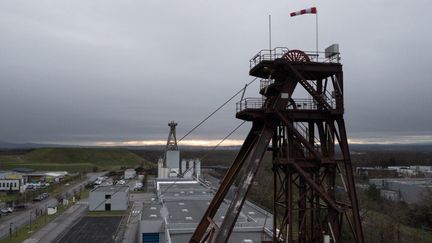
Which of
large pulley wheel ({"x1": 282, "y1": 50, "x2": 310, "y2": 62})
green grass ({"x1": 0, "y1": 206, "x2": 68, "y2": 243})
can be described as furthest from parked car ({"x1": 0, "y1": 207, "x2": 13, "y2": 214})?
large pulley wheel ({"x1": 282, "y1": 50, "x2": 310, "y2": 62})

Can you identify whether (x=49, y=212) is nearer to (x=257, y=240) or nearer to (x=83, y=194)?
(x=83, y=194)

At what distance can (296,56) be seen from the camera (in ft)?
50.5

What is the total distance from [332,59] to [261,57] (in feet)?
9.22

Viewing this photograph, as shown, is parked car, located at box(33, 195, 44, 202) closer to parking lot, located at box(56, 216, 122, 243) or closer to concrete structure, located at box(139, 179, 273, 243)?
parking lot, located at box(56, 216, 122, 243)

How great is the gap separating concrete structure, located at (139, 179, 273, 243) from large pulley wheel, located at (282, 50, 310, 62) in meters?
13.7

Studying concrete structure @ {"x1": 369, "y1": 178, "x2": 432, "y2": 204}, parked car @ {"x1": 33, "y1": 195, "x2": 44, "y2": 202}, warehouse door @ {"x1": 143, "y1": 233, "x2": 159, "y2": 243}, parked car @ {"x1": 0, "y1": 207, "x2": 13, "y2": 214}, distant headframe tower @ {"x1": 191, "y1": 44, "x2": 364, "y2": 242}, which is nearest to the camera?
distant headframe tower @ {"x1": 191, "y1": 44, "x2": 364, "y2": 242}

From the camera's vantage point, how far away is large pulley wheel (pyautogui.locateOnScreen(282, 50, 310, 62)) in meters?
15.3

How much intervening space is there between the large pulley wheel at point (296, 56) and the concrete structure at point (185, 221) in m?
13.7

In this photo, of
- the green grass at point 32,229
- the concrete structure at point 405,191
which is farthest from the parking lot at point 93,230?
the concrete structure at point 405,191

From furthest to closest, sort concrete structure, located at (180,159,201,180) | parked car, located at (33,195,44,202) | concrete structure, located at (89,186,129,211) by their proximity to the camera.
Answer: concrete structure, located at (180,159,201,180) → parked car, located at (33,195,44,202) → concrete structure, located at (89,186,129,211)

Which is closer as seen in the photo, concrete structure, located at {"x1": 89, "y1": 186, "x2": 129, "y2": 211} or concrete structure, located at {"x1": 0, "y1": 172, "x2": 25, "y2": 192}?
concrete structure, located at {"x1": 89, "y1": 186, "x2": 129, "y2": 211}

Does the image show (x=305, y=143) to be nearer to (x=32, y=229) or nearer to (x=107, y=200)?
(x=32, y=229)

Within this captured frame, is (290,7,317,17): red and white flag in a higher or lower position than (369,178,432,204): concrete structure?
higher

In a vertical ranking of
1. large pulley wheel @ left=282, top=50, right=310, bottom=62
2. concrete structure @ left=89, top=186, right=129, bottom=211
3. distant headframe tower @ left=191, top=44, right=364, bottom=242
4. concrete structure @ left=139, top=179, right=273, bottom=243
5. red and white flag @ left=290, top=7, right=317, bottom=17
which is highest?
red and white flag @ left=290, top=7, right=317, bottom=17
